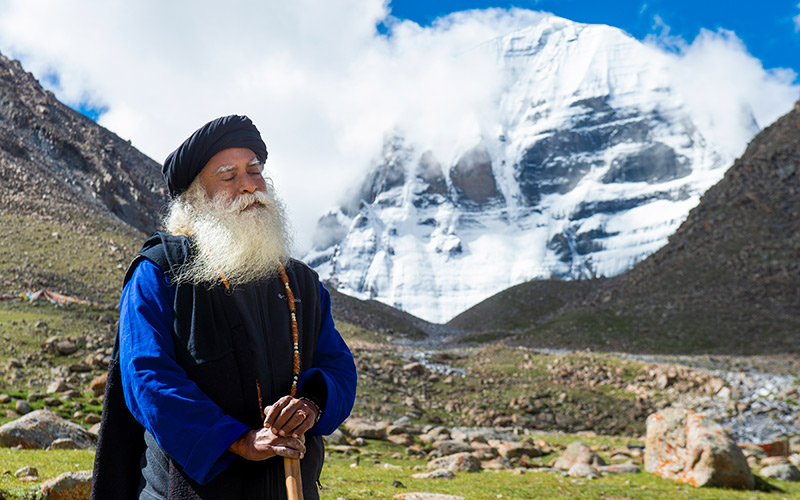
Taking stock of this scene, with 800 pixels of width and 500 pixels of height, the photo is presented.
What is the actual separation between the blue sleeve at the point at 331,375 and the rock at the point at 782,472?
11.5 m

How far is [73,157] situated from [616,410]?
49.4m

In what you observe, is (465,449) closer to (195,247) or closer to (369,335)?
(195,247)

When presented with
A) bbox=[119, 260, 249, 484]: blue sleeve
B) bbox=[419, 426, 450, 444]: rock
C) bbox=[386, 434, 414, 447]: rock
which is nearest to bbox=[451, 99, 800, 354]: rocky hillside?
bbox=[419, 426, 450, 444]: rock

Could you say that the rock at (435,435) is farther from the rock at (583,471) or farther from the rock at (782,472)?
the rock at (782,472)

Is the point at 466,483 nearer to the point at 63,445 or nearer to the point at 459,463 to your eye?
the point at 459,463

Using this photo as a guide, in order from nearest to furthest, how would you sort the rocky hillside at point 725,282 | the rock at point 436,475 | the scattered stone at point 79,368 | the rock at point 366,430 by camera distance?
the rock at point 436,475 → the rock at point 366,430 → the scattered stone at point 79,368 → the rocky hillside at point 725,282

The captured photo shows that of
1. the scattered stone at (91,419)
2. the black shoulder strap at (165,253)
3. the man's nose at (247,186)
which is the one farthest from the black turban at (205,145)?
the scattered stone at (91,419)

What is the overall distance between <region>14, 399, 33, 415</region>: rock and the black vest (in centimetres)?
1161

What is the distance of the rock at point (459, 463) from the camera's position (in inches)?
457

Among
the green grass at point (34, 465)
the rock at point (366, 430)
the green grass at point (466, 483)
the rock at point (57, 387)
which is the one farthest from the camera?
→ the rock at point (366, 430)

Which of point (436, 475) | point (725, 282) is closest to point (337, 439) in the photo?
point (436, 475)

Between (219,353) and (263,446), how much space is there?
0.44 metres

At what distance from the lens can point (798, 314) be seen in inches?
1420

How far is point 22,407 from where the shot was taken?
497 inches
